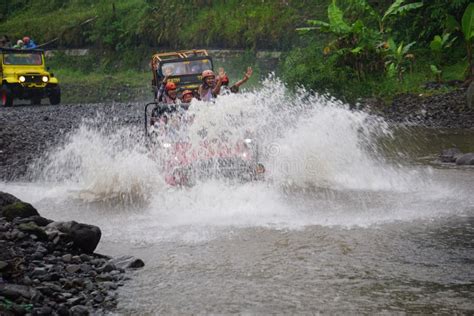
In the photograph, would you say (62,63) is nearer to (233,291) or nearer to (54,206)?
(54,206)

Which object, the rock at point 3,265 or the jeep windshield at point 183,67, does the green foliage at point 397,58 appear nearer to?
→ the jeep windshield at point 183,67

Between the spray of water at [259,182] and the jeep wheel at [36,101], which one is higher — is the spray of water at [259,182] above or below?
below

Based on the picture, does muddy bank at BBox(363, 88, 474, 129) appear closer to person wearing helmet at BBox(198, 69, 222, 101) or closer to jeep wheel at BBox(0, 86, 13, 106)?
person wearing helmet at BBox(198, 69, 222, 101)

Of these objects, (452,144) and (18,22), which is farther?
(18,22)

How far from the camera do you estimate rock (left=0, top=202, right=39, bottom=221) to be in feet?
30.0

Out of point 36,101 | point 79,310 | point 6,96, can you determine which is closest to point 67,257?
point 79,310

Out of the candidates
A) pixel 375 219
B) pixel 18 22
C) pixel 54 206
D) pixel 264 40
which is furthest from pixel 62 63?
pixel 375 219

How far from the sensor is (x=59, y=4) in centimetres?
4819

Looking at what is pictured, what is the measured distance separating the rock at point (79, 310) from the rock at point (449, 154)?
32.7 feet

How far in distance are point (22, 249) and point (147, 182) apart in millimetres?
4418

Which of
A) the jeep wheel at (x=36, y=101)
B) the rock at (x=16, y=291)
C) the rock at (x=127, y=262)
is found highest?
the jeep wheel at (x=36, y=101)

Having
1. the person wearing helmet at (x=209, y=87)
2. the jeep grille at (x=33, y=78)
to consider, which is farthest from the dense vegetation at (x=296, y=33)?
the person wearing helmet at (x=209, y=87)

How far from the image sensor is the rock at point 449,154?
14.8 metres

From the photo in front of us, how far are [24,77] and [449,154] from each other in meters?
18.0
